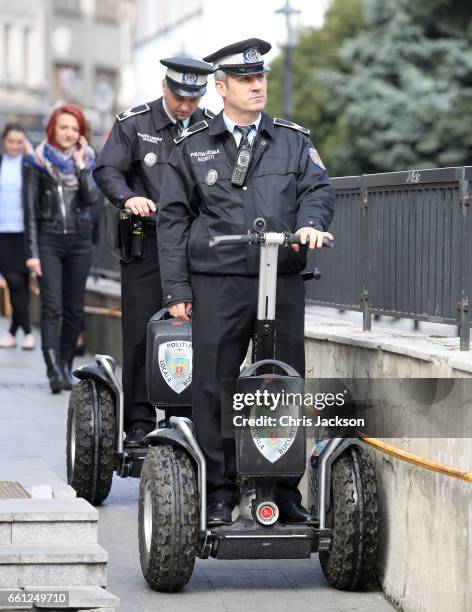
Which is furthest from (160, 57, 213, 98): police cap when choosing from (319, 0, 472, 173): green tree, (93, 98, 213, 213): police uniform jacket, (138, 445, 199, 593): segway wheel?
(319, 0, 472, 173): green tree

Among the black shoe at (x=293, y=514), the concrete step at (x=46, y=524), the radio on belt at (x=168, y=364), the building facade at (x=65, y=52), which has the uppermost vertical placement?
the building facade at (x=65, y=52)

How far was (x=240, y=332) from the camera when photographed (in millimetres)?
6668

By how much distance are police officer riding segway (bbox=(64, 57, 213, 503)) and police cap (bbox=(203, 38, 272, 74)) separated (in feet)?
5.26

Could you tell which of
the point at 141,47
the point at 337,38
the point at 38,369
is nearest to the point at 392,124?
the point at 38,369

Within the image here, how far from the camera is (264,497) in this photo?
→ 21.6 ft

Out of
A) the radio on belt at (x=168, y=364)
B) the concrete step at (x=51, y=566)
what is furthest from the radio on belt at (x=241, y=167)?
the concrete step at (x=51, y=566)

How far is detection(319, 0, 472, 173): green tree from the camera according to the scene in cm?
3469

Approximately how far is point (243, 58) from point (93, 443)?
2276 millimetres

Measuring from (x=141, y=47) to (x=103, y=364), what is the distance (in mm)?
76302

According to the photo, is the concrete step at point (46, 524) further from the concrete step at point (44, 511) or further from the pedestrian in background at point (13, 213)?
the pedestrian in background at point (13, 213)

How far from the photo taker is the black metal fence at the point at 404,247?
6.76 meters

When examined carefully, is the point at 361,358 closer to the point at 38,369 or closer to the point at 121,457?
the point at 121,457

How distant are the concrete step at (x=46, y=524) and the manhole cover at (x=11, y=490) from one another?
0.34 metres

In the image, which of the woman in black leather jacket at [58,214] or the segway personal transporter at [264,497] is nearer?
the segway personal transporter at [264,497]
